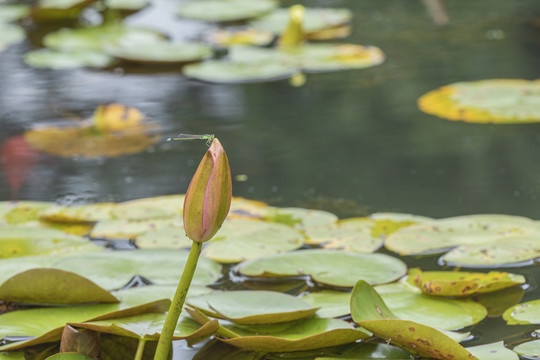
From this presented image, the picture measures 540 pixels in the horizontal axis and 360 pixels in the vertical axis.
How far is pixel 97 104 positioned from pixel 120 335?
1.51 m

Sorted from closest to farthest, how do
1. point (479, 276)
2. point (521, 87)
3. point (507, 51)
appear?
point (479, 276), point (521, 87), point (507, 51)

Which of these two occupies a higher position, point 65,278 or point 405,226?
point 65,278

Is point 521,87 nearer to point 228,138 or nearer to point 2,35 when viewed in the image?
point 228,138

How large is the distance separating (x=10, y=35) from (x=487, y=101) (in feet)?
6.61

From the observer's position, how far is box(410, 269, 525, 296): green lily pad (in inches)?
42.4

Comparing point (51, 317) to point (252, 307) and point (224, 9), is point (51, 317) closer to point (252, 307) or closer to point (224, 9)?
point (252, 307)

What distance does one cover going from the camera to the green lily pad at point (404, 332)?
2.77 feet

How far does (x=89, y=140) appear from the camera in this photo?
204 centimetres

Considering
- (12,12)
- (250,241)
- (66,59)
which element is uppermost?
(12,12)

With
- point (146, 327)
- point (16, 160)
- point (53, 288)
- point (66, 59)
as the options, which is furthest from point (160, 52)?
point (146, 327)

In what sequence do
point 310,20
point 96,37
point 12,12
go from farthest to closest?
point 12,12
point 310,20
point 96,37

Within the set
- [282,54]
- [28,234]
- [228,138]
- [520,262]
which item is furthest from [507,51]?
[28,234]

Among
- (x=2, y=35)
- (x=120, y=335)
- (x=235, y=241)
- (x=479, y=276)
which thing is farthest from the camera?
(x=2, y=35)

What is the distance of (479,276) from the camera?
3.88 ft
